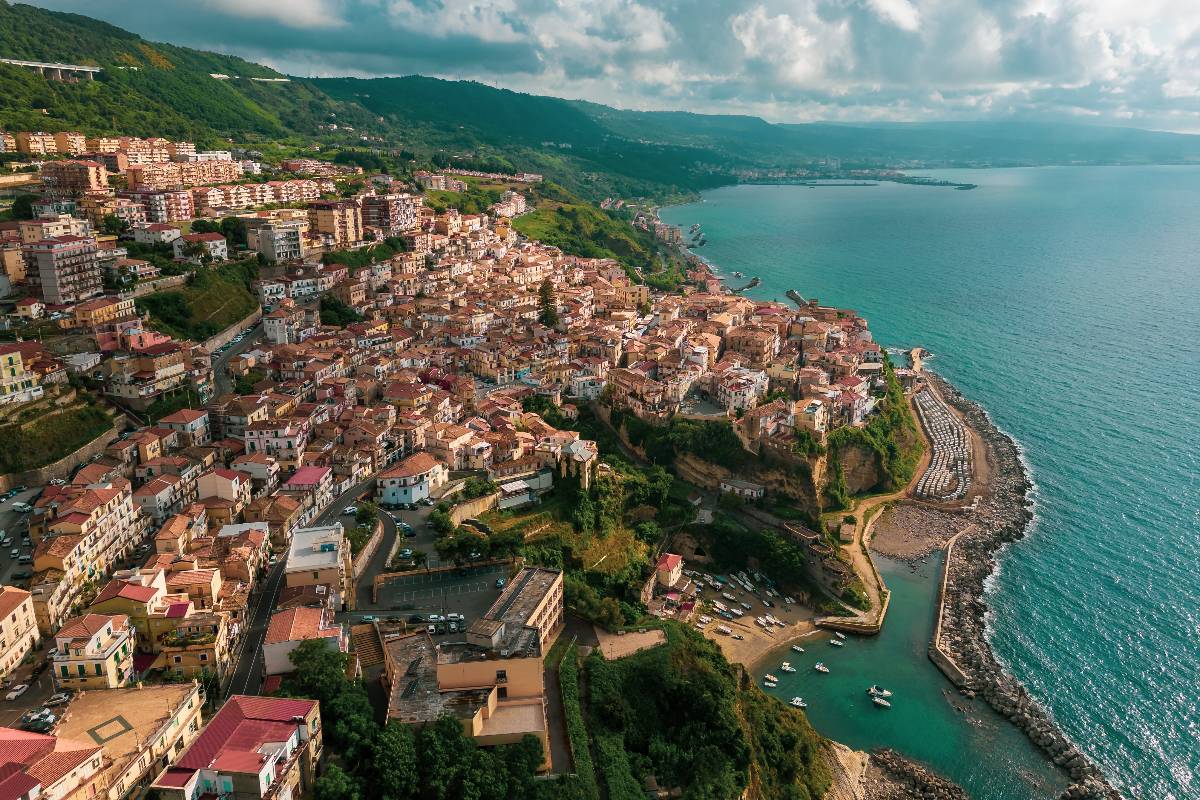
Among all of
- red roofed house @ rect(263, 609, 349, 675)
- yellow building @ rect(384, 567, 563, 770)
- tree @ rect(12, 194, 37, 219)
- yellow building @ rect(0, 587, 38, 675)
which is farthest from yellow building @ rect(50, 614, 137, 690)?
tree @ rect(12, 194, 37, 219)

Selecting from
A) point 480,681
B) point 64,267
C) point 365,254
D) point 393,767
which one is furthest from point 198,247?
point 393,767

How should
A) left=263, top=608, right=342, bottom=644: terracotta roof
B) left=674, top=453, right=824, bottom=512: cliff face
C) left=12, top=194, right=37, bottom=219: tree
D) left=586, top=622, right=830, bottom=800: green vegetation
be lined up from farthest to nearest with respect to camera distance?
left=12, top=194, right=37, bottom=219: tree < left=674, top=453, right=824, bottom=512: cliff face < left=586, top=622, right=830, bottom=800: green vegetation < left=263, top=608, right=342, bottom=644: terracotta roof

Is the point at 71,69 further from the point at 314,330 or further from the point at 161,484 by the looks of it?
the point at 161,484

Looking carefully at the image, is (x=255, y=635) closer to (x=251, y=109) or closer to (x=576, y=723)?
(x=576, y=723)

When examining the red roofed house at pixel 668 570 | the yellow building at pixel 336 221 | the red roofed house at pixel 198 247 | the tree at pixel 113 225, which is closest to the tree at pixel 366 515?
the red roofed house at pixel 668 570

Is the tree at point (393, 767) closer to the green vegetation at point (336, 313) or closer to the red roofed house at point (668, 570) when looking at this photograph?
the red roofed house at point (668, 570)

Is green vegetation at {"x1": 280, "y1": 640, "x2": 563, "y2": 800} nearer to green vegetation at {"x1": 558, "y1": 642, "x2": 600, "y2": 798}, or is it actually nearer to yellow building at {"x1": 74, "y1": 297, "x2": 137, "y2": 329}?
green vegetation at {"x1": 558, "y1": 642, "x2": 600, "y2": 798}
